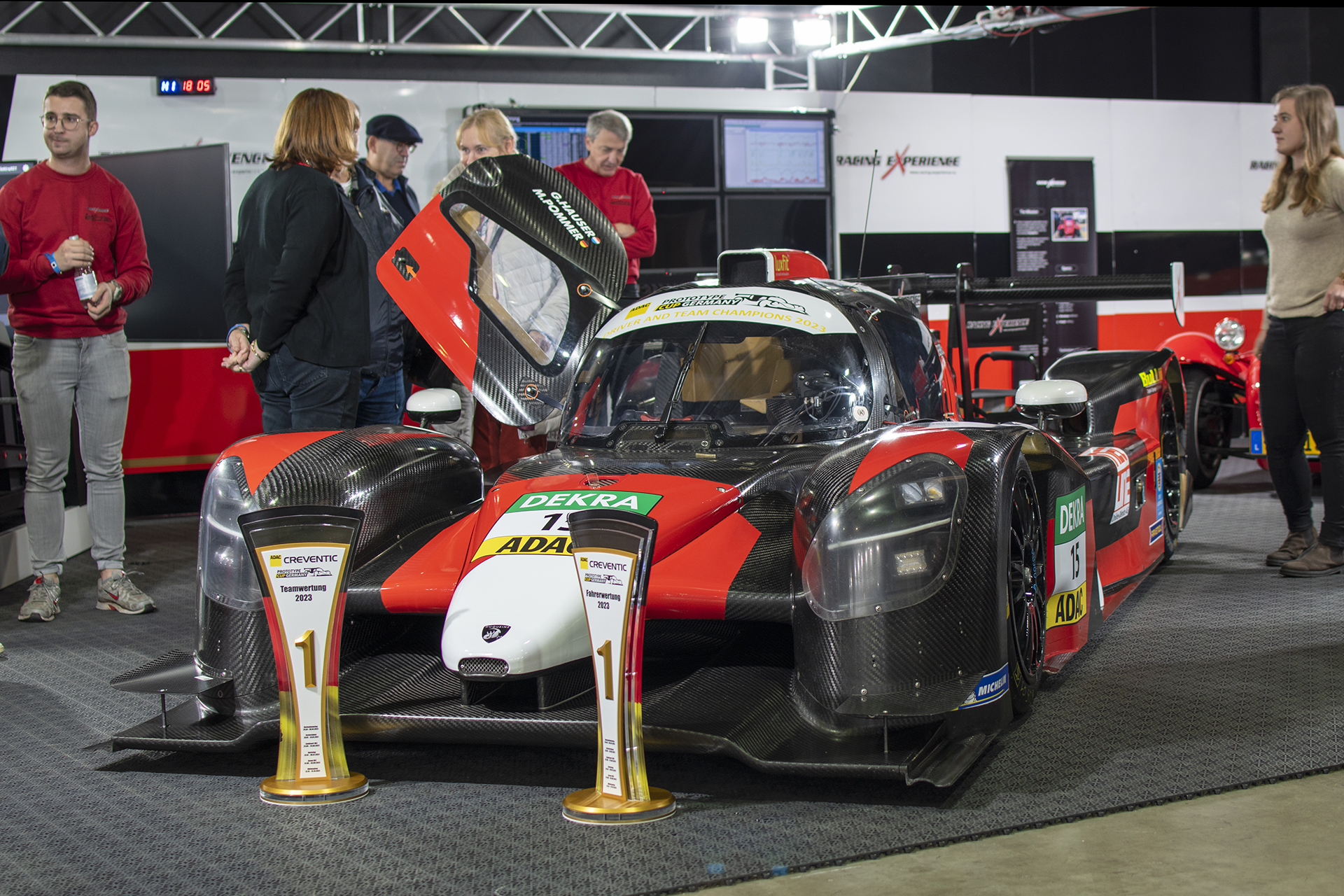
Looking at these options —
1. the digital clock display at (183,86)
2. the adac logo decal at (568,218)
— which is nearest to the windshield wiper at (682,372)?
the adac logo decal at (568,218)

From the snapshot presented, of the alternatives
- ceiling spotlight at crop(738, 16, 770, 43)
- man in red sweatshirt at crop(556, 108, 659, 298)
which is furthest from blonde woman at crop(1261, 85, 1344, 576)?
ceiling spotlight at crop(738, 16, 770, 43)

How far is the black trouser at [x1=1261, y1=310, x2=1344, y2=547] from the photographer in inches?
181

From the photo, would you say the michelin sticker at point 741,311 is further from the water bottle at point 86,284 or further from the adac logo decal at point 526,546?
Result: the water bottle at point 86,284

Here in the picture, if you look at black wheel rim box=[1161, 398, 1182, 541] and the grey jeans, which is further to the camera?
black wheel rim box=[1161, 398, 1182, 541]

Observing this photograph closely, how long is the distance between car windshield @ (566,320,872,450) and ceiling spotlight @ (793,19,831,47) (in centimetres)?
641

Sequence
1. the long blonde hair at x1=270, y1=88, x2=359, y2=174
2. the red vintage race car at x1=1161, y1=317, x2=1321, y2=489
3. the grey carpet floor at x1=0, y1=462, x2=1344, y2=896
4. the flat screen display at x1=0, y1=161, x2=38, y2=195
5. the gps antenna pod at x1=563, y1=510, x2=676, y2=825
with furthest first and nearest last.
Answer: the flat screen display at x1=0, y1=161, x2=38, y2=195, the red vintage race car at x1=1161, y1=317, x2=1321, y2=489, the long blonde hair at x1=270, y1=88, x2=359, y2=174, the gps antenna pod at x1=563, y1=510, x2=676, y2=825, the grey carpet floor at x1=0, y1=462, x2=1344, y2=896

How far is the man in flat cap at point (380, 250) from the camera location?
13.1ft

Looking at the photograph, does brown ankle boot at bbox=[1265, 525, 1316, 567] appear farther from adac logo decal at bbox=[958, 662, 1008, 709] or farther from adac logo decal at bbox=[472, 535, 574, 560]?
adac logo decal at bbox=[472, 535, 574, 560]

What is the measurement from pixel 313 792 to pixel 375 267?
198 centimetres

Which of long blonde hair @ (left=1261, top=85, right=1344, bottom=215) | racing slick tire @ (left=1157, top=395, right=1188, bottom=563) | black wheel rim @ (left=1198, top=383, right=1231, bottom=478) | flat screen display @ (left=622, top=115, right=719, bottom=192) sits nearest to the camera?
long blonde hair @ (left=1261, top=85, right=1344, bottom=215)

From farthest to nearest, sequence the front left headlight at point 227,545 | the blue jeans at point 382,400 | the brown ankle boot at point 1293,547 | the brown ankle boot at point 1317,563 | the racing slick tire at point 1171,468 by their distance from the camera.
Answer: the racing slick tire at point 1171,468 → the brown ankle boot at point 1293,547 → the brown ankle boot at point 1317,563 → the blue jeans at point 382,400 → the front left headlight at point 227,545

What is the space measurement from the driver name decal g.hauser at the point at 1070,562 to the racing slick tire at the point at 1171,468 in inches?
76.6

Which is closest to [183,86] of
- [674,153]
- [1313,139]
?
[674,153]

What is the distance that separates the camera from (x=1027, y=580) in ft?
9.36
